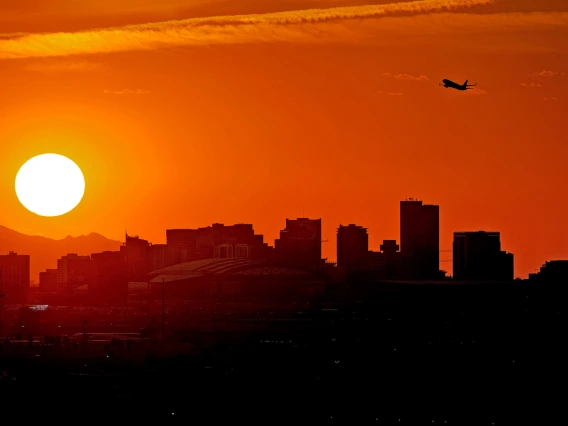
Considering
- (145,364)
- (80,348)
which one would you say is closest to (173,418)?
(145,364)

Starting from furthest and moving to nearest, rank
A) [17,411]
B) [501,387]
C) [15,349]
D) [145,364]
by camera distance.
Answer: [15,349]
[145,364]
[501,387]
[17,411]

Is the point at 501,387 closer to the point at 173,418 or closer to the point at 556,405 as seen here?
the point at 556,405

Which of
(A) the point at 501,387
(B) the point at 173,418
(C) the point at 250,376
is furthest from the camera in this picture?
(C) the point at 250,376

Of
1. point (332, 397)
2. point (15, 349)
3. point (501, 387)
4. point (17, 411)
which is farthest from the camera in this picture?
point (15, 349)

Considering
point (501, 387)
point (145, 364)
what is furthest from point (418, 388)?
point (145, 364)

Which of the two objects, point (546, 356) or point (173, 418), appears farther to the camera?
point (546, 356)

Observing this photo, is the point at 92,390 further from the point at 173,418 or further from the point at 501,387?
the point at 501,387

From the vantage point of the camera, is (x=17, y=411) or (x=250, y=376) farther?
(x=250, y=376)

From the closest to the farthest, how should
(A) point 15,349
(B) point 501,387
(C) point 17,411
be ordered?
1. (C) point 17,411
2. (B) point 501,387
3. (A) point 15,349
